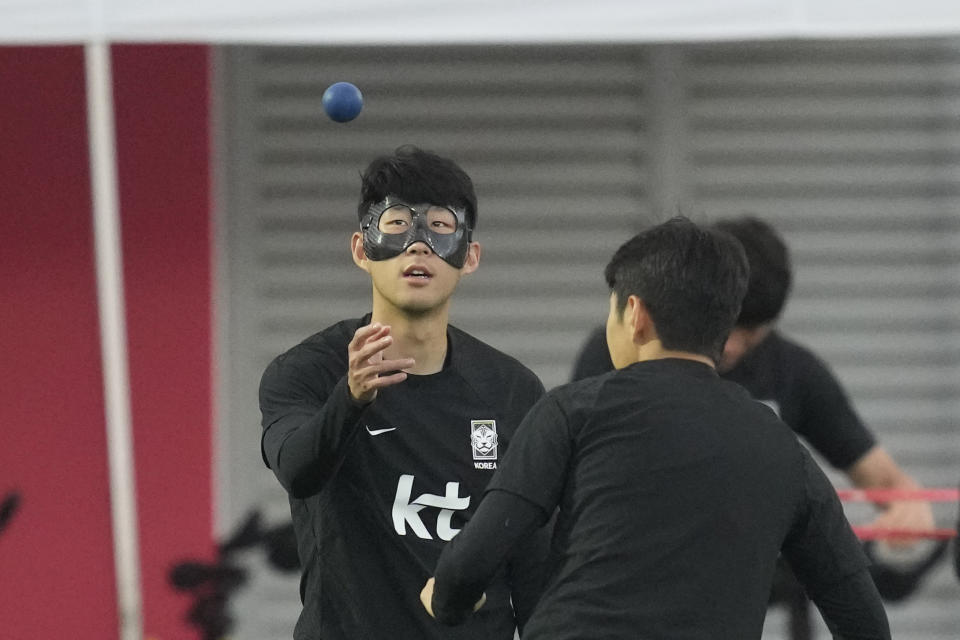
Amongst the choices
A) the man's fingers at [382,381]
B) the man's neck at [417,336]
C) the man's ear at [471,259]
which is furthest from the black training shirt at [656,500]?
the man's ear at [471,259]

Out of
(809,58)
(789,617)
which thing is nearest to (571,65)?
(809,58)

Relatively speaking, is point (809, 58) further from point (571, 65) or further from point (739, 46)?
point (571, 65)

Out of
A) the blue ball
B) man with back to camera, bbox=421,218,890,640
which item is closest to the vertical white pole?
the blue ball

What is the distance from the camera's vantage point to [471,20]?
4.73 metres

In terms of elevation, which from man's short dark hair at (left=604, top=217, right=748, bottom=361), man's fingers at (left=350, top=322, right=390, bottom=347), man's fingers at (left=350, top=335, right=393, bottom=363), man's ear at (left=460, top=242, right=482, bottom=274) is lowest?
man's fingers at (left=350, top=335, right=393, bottom=363)

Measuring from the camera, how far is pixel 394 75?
6.41 meters

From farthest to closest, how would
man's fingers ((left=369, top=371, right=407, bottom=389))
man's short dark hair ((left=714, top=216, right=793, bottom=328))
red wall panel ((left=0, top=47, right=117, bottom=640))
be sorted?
1. red wall panel ((left=0, top=47, right=117, bottom=640))
2. man's short dark hair ((left=714, top=216, right=793, bottom=328))
3. man's fingers ((left=369, top=371, right=407, bottom=389))

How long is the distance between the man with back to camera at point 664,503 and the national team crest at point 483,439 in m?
0.61

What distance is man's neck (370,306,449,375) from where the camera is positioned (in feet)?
11.5

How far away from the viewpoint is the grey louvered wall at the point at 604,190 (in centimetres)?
632

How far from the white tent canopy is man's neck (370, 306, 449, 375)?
145 cm

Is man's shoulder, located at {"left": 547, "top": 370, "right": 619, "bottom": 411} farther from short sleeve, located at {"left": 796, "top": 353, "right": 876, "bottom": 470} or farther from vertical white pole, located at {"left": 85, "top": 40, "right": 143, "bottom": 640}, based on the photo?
vertical white pole, located at {"left": 85, "top": 40, "right": 143, "bottom": 640}

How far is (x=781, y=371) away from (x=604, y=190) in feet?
5.77

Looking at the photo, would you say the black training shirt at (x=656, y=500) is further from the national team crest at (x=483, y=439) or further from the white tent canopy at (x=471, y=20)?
the white tent canopy at (x=471, y=20)
